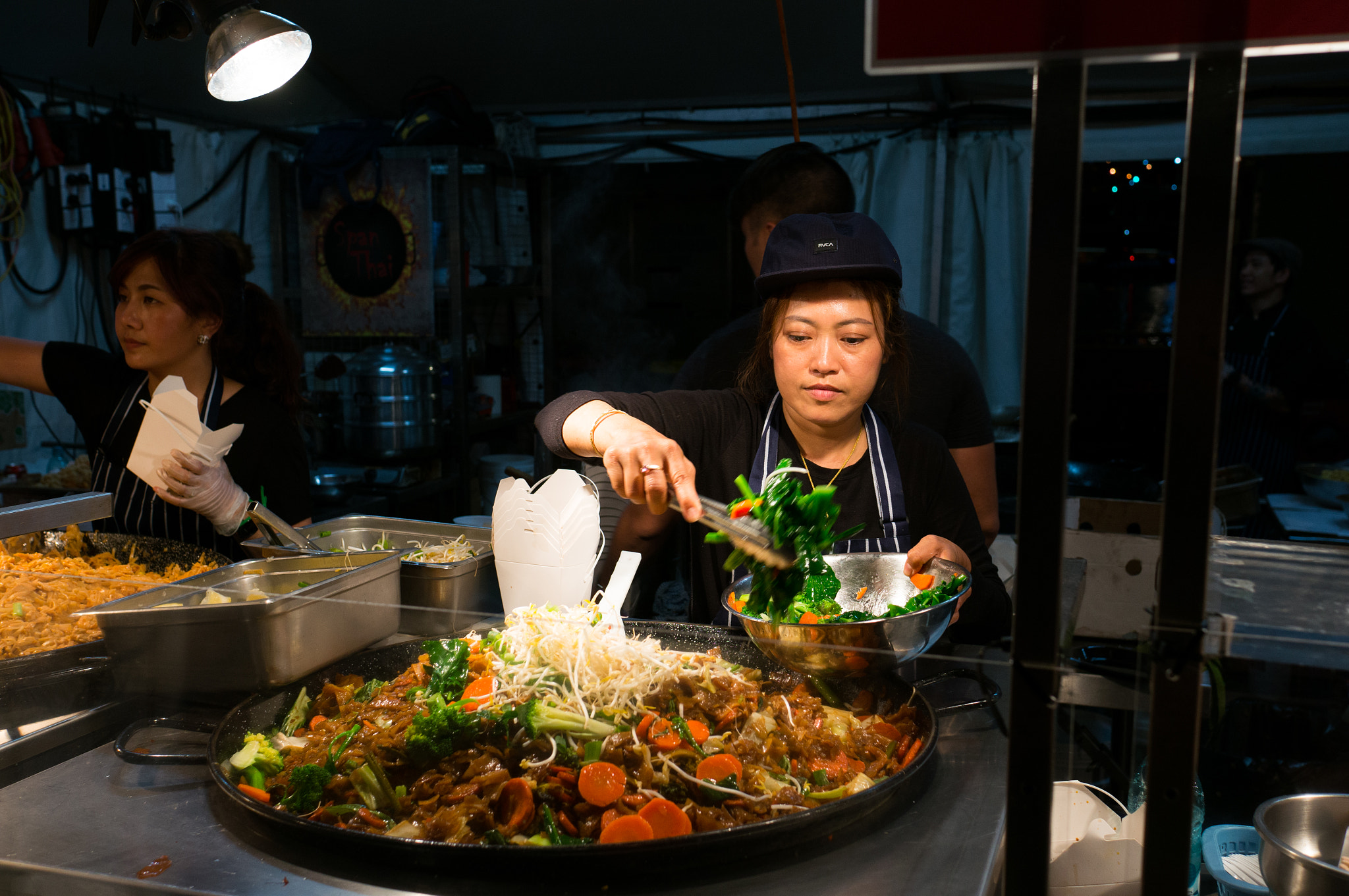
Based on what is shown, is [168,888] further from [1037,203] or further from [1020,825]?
[1037,203]

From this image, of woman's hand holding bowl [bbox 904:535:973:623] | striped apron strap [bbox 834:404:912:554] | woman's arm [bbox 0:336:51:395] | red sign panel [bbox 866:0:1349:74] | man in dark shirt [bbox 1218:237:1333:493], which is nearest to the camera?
red sign panel [bbox 866:0:1349:74]

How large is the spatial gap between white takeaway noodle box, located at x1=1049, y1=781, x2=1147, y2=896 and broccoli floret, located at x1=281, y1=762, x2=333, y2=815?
1.13 meters

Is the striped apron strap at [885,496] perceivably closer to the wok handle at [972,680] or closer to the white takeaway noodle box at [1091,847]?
the wok handle at [972,680]

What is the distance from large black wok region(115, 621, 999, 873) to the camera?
123 centimetres

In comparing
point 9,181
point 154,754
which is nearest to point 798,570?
point 154,754

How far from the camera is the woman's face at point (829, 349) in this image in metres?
2.25

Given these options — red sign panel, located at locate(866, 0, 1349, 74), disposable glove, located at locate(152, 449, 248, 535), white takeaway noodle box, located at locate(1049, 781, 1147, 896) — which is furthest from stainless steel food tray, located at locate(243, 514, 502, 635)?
red sign panel, located at locate(866, 0, 1349, 74)

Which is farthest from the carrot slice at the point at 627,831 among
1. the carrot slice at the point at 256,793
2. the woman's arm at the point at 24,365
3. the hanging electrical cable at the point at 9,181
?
the hanging electrical cable at the point at 9,181

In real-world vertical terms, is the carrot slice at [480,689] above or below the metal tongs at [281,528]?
below

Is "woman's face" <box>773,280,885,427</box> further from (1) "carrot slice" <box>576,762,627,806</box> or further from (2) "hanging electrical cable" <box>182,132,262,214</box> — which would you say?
(2) "hanging electrical cable" <box>182,132,262,214</box>

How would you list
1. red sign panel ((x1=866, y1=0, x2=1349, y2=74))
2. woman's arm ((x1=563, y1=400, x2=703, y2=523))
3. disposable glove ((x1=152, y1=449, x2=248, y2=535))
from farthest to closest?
disposable glove ((x1=152, y1=449, x2=248, y2=535)) < woman's arm ((x1=563, y1=400, x2=703, y2=523)) < red sign panel ((x1=866, y1=0, x2=1349, y2=74))

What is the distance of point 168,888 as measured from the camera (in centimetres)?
123

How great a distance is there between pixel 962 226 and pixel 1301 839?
4.81 m

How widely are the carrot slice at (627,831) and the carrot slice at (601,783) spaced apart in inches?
2.3
